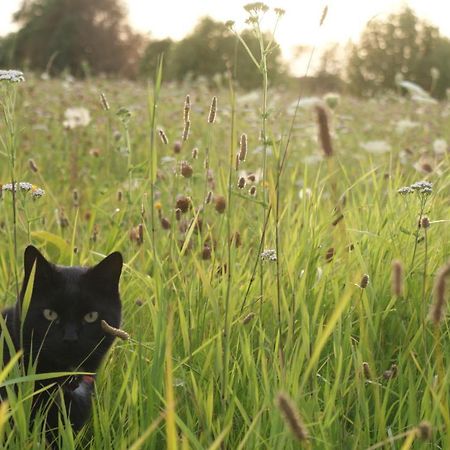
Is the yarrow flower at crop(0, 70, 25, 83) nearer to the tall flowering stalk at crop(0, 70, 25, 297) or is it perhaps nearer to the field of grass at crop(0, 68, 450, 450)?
the tall flowering stalk at crop(0, 70, 25, 297)

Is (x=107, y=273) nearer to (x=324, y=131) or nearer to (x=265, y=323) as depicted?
(x=265, y=323)

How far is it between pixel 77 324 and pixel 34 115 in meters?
5.03

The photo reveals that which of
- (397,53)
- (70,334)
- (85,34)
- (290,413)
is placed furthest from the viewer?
(85,34)

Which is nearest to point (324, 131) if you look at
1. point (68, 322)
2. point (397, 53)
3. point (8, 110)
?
point (8, 110)

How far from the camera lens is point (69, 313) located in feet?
6.95

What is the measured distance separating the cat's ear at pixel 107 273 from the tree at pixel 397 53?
2430cm

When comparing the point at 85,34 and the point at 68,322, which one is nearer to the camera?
the point at 68,322

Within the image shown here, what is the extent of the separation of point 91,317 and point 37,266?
22 cm

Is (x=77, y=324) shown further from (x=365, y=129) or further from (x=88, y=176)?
(x=365, y=129)

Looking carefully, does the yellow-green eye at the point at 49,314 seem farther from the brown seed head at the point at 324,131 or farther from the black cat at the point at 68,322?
the brown seed head at the point at 324,131

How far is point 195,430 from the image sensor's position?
1.75 m

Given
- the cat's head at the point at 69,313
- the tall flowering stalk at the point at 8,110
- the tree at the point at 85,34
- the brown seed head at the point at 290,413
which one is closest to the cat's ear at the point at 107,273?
the cat's head at the point at 69,313

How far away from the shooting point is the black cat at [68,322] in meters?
2.00

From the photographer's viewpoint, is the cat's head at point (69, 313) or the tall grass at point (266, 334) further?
the cat's head at point (69, 313)
